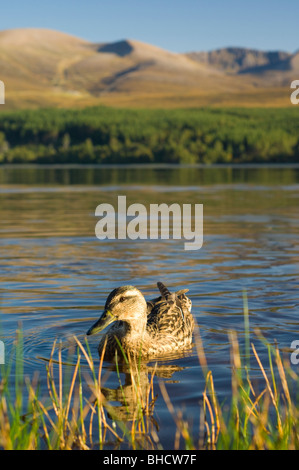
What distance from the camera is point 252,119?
119 metres

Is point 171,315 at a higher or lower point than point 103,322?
higher

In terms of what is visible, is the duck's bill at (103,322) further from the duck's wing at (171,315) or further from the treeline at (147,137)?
the treeline at (147,137)

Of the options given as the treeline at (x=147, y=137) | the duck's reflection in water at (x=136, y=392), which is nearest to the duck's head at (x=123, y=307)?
the duck's reflection in water at (x=136, y=392)

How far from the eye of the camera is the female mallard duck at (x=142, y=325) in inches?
328

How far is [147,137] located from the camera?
334 feet

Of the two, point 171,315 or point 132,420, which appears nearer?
point 132,420

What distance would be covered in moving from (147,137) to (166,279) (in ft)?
292

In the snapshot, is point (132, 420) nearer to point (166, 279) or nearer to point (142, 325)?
point (142, 325)

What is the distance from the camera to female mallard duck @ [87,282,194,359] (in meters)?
8.34

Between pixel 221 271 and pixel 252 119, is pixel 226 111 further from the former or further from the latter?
pixel 221 271

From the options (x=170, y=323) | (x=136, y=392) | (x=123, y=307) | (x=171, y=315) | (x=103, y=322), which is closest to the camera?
(x=136, y=392)

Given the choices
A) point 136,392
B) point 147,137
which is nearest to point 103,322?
point 136,392

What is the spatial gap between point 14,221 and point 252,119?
99.6m

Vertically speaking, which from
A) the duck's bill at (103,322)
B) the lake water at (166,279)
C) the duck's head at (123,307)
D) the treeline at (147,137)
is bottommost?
the duck's bill at (103,322)
